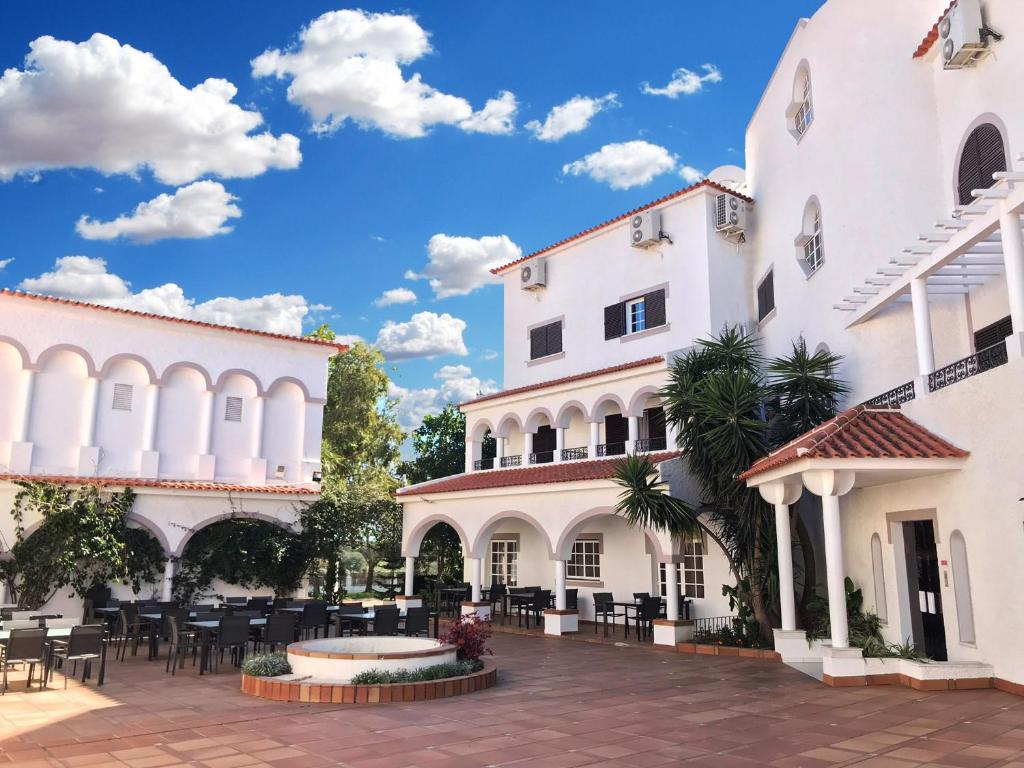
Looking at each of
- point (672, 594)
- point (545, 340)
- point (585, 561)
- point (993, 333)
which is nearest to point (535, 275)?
point (545, 340)

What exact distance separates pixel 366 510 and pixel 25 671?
591 inches

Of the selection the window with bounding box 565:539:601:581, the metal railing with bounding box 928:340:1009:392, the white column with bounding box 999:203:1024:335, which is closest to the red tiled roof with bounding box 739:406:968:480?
the metal railing with bounding box 928:340:1009:392

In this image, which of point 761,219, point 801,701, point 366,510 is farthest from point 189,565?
point 761,219

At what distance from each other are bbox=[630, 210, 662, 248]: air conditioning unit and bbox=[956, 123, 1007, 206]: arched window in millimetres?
8926

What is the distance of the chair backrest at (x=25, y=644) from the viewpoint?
10454 mm

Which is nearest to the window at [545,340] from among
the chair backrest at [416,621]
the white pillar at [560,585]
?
the white pillar at [560,585]

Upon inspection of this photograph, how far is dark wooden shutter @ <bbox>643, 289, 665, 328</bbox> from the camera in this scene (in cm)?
2186

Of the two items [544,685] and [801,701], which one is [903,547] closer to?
[801,701]

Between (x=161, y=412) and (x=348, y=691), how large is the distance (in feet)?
46.6

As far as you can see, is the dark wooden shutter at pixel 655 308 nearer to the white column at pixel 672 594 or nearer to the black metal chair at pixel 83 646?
the white column at pixel 672 594

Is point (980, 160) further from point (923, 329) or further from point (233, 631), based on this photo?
point (233, 631)

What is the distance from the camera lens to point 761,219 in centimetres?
2098

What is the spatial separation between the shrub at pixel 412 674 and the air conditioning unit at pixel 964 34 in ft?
40.5

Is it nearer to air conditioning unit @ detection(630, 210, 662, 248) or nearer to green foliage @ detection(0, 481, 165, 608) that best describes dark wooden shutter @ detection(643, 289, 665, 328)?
air conditioning unit @ detection(630, 210, 662, 248)
